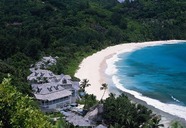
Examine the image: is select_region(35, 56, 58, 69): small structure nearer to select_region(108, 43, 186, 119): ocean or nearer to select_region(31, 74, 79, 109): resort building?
select_region(108, 43, 186, 119): ocean

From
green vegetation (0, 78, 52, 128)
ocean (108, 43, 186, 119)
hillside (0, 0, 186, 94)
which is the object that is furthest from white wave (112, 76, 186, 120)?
green vegetation (0, 78, 52, 128)

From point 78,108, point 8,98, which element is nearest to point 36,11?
point 78,108

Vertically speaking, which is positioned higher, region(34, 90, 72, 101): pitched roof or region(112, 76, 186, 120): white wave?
region(34, 90, 72, 101): pitched roof

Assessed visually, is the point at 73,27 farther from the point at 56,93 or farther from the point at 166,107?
the point at 166,107

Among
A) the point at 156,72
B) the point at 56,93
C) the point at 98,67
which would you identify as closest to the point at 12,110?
the point at 56,93

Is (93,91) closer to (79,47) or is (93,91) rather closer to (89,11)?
(79,47)

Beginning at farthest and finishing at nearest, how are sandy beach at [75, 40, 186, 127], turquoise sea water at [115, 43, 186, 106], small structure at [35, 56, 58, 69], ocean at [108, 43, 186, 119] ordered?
small structure at [35, 56, 58, 69] → turquoise sea water at [115, 43, 186, 106] → sandy beach at [75, 40, 186, 127] → ocean at [108, 43, 186, 119]
